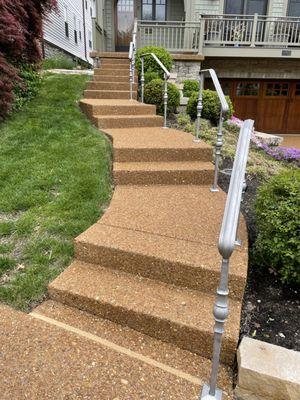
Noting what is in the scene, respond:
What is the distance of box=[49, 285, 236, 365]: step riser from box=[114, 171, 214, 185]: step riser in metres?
1.70

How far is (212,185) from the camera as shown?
147 inches

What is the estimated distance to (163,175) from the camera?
3713 millimetres

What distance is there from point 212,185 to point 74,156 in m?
1.64

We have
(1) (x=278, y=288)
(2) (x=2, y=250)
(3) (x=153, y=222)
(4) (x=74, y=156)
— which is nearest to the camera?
(1) (x=278, y=288)

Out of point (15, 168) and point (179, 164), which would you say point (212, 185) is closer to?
point (179, 164)

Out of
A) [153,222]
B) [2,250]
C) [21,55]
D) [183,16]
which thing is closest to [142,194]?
[153,222]

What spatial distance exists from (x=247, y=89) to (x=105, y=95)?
701cm

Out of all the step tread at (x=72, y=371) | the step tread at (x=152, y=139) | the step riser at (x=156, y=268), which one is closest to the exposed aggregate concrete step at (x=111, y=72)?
the step tread at (x=152, y=139)

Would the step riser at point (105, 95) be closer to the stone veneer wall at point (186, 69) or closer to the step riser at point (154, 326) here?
the stone veneer wall at point (186, 69)

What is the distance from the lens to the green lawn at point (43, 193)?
2.43 meters

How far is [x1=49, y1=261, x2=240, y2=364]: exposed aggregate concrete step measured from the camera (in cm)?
192

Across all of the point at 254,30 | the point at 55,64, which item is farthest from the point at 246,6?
the point at 55,64

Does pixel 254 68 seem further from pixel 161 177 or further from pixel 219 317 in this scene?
pixel 219 317

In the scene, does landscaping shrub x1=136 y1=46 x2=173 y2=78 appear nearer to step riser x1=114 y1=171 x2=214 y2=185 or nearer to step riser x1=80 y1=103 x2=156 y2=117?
step riser x1=80 y1=103 x2=156 y2=117
